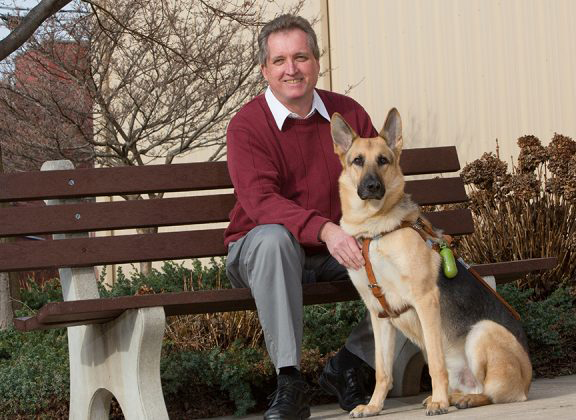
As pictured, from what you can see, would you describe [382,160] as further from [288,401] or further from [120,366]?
[120,366]

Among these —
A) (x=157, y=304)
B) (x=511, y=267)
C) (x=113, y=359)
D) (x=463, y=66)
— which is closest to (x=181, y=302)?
(x=157, y=304)

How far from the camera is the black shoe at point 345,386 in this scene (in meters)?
4.69

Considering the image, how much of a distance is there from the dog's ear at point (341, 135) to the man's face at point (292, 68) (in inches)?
16.3

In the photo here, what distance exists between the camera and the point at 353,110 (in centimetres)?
505

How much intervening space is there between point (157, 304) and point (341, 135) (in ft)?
3.64

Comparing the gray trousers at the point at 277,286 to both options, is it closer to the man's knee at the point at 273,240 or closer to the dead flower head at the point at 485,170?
the man's knee at the point at 273,240

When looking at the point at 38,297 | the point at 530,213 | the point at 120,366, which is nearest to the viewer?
the point at 120,366

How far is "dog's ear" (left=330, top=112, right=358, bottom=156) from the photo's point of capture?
4375 millimetres

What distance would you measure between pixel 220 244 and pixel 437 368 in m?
1.48

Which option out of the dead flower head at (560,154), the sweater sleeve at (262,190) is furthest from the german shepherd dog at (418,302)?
the dead flower head at (560,154)

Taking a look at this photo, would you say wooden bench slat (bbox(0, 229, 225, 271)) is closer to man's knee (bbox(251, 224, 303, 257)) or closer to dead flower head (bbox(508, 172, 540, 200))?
man's knee (bbox(251, 224, 303, 257))

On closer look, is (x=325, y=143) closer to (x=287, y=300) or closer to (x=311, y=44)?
(x=311, y=44)

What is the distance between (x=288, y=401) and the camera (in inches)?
161

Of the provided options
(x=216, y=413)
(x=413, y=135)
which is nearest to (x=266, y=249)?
(x=216, y=413)
